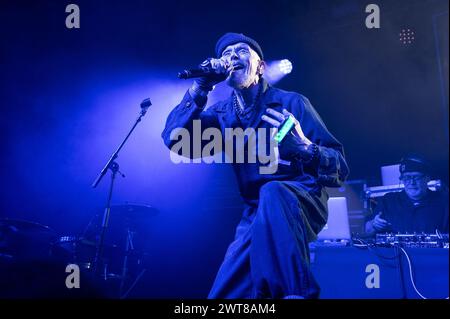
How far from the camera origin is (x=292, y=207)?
4.23 feet

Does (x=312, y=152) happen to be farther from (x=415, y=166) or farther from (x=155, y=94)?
(x=155, y=94)

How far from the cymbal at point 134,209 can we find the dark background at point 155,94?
179mm

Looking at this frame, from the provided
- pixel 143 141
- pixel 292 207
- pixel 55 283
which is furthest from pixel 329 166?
pixel 143 141

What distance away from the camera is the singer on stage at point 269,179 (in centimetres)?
119

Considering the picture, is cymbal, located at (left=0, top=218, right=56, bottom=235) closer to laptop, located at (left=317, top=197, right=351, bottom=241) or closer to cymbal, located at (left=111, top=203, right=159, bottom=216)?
cymbal, located at (left=111, top=203, right=159, bottom=216)

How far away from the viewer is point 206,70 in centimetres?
160

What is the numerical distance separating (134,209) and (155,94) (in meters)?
1.05

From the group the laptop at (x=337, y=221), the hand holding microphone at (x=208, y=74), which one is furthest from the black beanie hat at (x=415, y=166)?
the hand holding microphone at (x=208, y=74)

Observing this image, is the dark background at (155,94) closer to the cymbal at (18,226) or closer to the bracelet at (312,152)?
the cymbal at (18,226)

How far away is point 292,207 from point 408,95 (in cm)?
292

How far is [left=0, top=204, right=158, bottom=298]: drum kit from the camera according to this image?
2336 millimetres

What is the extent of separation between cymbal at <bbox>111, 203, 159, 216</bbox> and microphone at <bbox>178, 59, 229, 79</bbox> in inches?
63.8

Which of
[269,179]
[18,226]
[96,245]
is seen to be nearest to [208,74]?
[269,179]

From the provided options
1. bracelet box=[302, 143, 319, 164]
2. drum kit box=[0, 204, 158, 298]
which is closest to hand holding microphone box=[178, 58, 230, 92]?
bracelet box=[302, 143, 319, 164]
